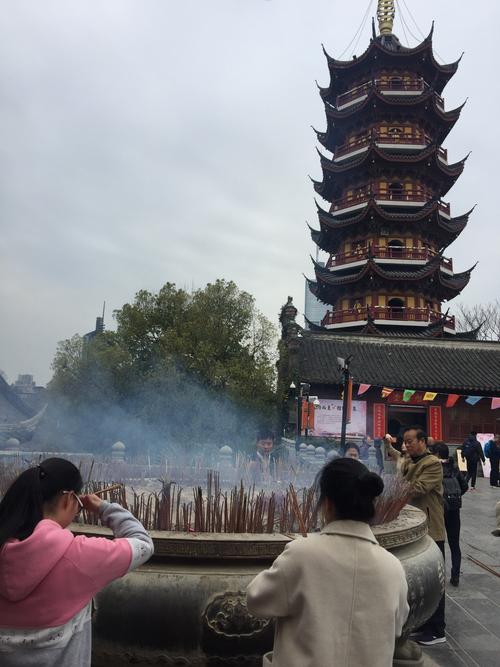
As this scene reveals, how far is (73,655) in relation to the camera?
151 cm

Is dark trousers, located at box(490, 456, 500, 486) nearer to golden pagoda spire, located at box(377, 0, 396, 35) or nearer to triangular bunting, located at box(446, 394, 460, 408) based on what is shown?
triangular bunting, located at box(446, 394, 460, 408)

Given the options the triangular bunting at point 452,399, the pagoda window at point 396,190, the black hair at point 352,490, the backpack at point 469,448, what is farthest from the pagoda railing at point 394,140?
the black hair at point 352,490

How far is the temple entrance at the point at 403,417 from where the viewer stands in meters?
19.0

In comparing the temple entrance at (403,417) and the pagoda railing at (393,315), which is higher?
the pagoda railing at (393,315)

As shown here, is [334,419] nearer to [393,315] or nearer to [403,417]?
[403,417]

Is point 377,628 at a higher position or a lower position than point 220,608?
higher

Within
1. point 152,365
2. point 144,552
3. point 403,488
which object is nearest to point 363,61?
point 152,365

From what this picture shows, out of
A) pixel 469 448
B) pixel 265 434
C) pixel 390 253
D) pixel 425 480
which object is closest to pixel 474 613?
pixel 425 480

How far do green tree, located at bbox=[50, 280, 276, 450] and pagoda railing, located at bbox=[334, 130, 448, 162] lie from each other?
12.8 meters

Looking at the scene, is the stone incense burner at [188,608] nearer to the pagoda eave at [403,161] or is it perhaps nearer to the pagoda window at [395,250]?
the pagoda window at [395,250]

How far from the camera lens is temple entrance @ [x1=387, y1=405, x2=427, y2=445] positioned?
747 inches

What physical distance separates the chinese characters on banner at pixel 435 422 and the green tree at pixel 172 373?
669 centimetres

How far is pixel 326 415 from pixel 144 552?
A: 16.6 m

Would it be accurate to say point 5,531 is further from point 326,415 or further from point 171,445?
point 326,415
